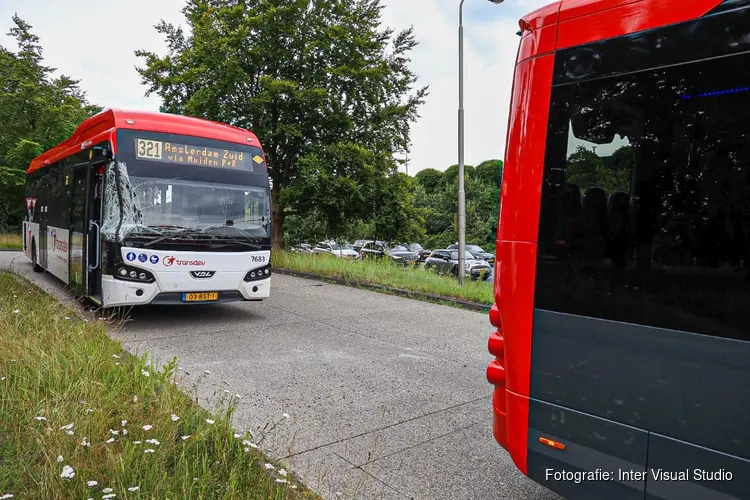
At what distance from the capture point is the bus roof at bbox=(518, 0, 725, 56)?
89.3 inches

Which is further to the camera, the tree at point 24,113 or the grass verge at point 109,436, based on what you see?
the tree at point 24,113

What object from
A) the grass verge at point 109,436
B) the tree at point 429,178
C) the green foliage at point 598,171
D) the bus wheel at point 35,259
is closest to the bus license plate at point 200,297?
the grass verge at point 109,436

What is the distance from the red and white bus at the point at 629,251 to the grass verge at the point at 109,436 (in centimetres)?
161

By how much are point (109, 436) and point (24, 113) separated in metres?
33.3

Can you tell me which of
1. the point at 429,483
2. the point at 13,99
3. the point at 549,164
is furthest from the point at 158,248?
the point at 13,99

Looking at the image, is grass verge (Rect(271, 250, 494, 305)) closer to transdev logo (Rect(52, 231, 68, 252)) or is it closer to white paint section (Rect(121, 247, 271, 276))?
white paint section (Rect(121, 247, 271, 276))

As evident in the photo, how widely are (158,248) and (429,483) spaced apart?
230 inches

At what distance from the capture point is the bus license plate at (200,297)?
8062 mm

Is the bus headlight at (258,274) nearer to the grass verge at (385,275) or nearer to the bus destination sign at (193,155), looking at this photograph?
the bus destination sign at (193,155)

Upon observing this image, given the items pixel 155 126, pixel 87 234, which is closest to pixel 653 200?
pixel 155 126

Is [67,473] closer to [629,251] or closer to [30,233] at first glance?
[629,251]

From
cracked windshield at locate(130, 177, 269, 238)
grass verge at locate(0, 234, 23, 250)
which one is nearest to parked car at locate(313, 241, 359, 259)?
cracked windshield at locate(130, 177, 269, 238)

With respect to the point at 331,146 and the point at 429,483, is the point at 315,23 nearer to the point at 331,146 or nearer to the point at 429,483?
the point at 331,146

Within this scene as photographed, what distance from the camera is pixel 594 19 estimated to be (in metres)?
2.54
